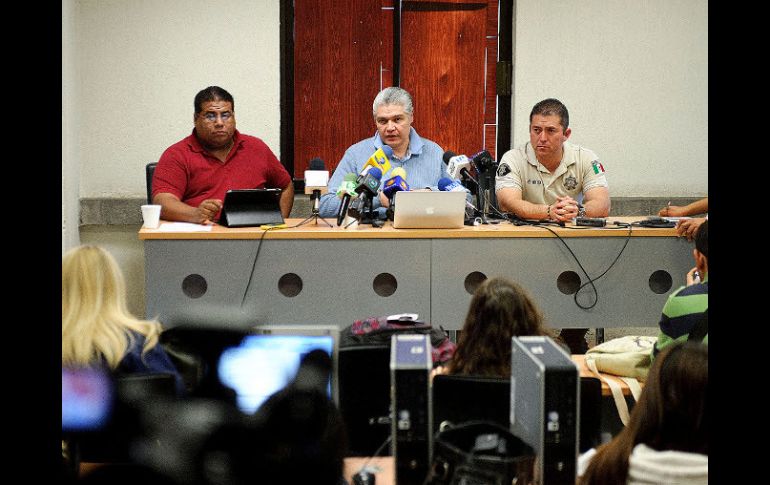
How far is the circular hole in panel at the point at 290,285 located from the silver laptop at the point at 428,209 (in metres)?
0.54

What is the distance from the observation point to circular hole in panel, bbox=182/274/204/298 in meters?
3.91

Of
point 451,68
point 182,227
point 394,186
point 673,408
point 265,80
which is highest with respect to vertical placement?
point 451,68

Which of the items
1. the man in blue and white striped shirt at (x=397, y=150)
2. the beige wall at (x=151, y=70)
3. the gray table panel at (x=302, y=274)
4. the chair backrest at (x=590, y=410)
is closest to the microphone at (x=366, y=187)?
the gray table panel at (x=302, y=274)

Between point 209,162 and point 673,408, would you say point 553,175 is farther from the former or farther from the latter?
point 673,408

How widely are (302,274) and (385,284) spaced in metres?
0.40

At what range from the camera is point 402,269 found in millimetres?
3941

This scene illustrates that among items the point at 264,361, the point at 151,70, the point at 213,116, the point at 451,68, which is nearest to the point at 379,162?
the point at 213,116

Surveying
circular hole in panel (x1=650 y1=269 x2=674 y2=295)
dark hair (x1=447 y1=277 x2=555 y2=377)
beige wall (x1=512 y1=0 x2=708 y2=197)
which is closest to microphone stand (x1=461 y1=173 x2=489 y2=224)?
circular hole in panel (x1=650 y1=269 x2=674 y2=295)

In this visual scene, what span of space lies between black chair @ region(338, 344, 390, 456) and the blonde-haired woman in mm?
563

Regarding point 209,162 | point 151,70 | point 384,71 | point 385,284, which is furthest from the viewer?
point 384,71

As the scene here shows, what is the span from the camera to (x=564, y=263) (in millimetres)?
3996

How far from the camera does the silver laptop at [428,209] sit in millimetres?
3959
